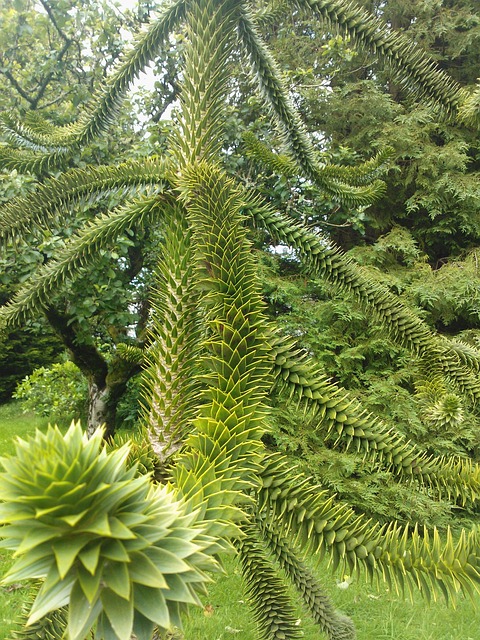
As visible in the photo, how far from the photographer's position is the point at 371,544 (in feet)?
2.59

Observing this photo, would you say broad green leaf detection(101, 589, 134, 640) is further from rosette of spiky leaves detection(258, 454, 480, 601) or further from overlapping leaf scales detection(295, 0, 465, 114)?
overlapping leaf scales detection(295, 0, 465, 114)

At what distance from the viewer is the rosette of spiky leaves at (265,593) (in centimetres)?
114

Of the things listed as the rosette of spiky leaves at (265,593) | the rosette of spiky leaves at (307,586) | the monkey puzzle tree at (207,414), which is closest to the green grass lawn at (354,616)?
the rosette of spiky leaves at (307,586)

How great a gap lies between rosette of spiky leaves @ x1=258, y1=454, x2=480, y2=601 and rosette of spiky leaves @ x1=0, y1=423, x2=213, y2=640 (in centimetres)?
43

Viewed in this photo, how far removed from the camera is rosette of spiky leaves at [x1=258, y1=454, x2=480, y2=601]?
0.71 m

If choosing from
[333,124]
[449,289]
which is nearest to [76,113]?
[333,124]

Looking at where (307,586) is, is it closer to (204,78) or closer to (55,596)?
(55,596)

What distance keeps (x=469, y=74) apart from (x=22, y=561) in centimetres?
776

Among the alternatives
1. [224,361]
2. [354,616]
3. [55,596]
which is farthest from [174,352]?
[354,616]

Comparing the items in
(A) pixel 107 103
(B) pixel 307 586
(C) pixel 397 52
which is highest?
(C) pixel 397 52

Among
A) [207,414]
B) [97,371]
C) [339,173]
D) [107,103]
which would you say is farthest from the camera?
[97,371]

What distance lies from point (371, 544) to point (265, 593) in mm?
481

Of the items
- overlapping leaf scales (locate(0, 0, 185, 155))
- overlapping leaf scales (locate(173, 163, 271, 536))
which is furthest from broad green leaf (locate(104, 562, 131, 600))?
overlapping leaf scales (locate(0, 0, 185, 155))

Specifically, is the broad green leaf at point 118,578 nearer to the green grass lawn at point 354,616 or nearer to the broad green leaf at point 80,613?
the broad green leaf at point 80,613
